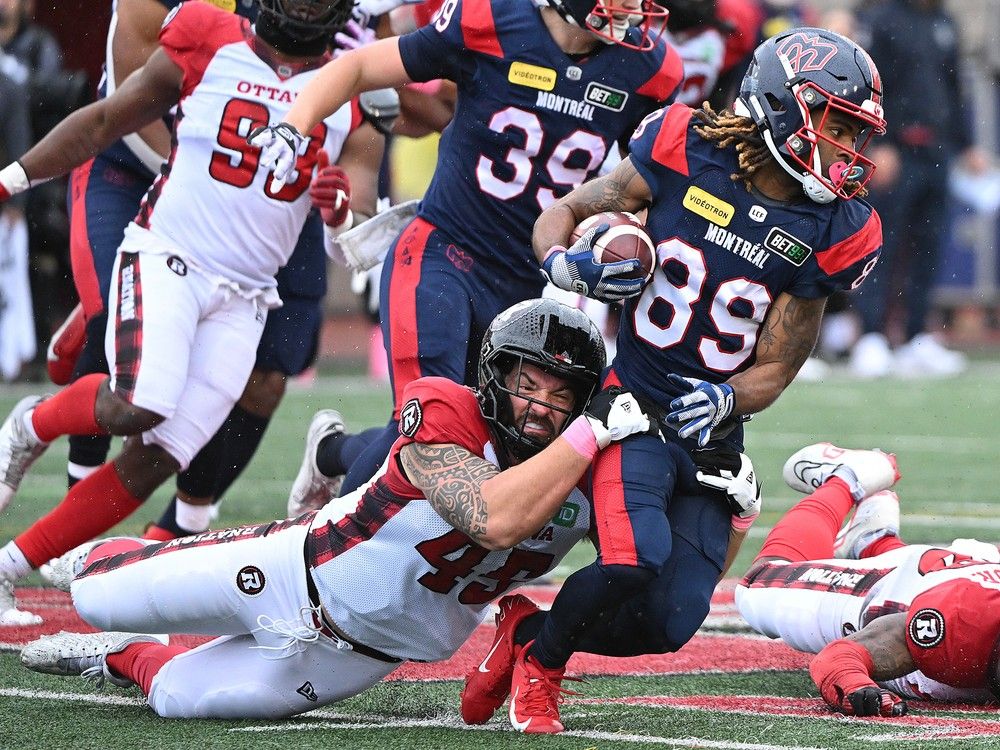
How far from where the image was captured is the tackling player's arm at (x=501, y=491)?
3.51m

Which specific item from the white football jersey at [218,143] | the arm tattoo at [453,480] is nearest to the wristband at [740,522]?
the arm tattoo at [453,480]

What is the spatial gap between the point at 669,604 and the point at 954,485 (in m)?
4.40

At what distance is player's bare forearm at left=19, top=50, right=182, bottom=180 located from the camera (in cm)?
520

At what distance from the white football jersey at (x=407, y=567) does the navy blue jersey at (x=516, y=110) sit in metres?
1.37

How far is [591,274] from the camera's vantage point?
389 cm

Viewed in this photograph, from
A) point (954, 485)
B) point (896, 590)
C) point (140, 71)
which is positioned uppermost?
point (140, 71)

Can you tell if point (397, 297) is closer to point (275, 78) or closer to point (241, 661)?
point (275, 78)

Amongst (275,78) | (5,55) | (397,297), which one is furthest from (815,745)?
(5,55)

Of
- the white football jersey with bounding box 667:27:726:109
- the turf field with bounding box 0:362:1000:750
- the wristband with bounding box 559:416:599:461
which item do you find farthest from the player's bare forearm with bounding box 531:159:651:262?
the white football jersey with bounding box 667:27:726:109

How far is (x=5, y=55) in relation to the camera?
1044cm

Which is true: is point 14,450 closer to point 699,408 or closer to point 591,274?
point 591,274

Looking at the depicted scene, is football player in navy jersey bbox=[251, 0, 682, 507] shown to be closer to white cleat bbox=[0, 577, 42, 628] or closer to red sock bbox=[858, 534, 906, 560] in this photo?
white cleat bbox=[0, 577, 42, 628]

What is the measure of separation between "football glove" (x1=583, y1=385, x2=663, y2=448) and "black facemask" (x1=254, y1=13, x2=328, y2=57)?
2.03 meters

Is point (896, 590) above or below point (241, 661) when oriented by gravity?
above
